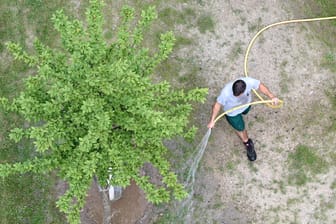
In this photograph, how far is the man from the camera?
716cm

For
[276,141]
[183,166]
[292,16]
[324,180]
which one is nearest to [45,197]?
[183,166]

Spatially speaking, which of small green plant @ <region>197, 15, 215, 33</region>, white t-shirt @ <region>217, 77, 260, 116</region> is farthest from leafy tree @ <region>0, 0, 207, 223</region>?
small green plant @ <region>197, 15, 215, 33</region>

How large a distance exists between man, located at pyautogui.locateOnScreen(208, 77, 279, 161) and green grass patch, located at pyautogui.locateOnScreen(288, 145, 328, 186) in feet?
2.19

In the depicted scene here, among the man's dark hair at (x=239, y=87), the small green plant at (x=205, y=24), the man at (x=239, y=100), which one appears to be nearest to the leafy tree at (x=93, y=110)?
the man's dark hair at (x=239, y=87)

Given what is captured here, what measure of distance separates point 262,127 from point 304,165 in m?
0.95

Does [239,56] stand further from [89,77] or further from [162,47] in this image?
[89,77]

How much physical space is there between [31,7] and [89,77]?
4.66 m

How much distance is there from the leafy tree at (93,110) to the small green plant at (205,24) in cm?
334

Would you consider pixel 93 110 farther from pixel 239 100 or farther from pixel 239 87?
pixel 239 100

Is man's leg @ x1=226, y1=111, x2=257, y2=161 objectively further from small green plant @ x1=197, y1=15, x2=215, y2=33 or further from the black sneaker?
small green plant @ x1=197, y1=15, x2=215, y2=33

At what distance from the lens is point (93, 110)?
5.23 metres

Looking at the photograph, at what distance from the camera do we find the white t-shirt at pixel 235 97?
24.3ft

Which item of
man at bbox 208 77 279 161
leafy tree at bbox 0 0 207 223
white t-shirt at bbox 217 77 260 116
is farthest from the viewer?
white t-shirt at bbox 217 77 260 116

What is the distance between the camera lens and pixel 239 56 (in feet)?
29.9
